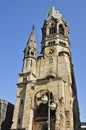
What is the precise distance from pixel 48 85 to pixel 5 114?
11.3 meters

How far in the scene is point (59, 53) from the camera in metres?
50.4

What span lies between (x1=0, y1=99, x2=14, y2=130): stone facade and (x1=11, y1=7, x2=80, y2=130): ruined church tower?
4.51m

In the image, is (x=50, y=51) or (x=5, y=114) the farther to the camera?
(x=50, y=51)

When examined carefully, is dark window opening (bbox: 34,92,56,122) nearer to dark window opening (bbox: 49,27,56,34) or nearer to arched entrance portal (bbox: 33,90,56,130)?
arched entrance portal (bbox: 33,90,56,130)

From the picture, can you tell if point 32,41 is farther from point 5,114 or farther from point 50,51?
point 5,114

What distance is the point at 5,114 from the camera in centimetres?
4681

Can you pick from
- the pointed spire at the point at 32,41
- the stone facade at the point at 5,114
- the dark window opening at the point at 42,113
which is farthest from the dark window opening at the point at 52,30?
the stone facade at the point at 5,114

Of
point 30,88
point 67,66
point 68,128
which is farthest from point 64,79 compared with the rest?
point 68,128

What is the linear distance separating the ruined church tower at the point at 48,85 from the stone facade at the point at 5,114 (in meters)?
4.51

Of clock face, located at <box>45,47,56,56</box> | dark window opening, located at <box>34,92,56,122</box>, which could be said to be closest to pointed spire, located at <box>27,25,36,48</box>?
clock face, located at <box>45,47,56,56</box>

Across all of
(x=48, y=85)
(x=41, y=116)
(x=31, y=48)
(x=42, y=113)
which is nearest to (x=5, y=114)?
(x=42, y=113)

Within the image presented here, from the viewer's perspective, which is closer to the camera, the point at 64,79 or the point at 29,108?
the point at 29,108

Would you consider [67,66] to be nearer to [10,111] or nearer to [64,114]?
[64,114]

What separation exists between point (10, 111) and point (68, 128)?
52.5 ft
